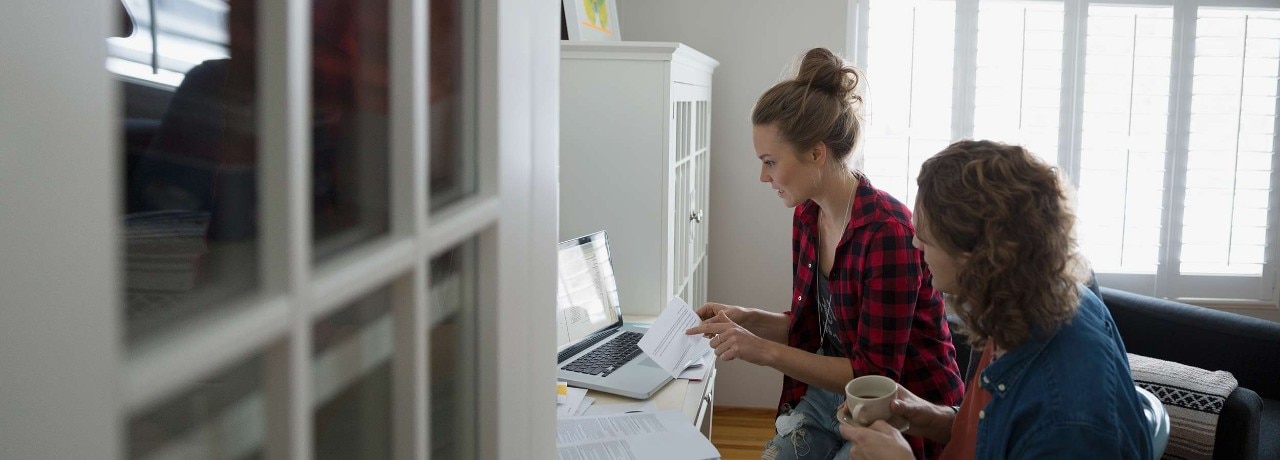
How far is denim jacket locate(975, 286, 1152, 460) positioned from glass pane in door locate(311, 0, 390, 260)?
1008 mm

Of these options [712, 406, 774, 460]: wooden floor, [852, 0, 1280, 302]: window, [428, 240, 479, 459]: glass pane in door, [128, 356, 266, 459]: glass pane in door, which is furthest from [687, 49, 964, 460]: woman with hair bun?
[852, 0, 1280, 302]: window

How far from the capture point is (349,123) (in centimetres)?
41

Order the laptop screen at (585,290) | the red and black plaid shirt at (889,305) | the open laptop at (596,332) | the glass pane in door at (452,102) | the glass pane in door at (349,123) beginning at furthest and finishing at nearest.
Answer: the laptop screen at (585,290), the open laptop at (596,332), the red and black plaid shirt at (889,305), the glass pane in door at (452,102), the glass pane in door at (349,123)

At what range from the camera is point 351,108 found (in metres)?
0.41

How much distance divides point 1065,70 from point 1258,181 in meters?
0.97

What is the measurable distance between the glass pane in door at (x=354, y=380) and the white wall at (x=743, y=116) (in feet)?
12.0

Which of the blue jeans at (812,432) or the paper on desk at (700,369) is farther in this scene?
the paper on desk at (700,369)

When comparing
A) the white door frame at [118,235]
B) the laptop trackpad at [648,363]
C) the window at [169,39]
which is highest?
the window at [169,39]

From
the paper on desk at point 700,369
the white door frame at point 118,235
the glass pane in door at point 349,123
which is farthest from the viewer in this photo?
the paper on desk at point 700,369

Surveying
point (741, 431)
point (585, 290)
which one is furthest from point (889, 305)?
point (741, 431)

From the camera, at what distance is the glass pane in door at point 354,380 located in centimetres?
39

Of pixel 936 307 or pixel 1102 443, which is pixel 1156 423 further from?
pixel 936 307

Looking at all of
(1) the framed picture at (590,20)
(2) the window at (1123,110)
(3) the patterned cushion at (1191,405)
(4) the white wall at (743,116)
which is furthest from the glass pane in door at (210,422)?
(2) the window at (1123,110)

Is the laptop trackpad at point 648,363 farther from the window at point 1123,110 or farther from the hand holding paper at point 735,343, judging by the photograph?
the window at point 1123,110
